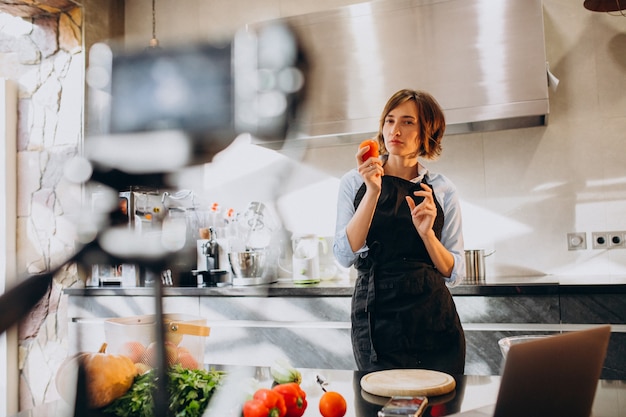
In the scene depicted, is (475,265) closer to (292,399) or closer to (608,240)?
(608,240)

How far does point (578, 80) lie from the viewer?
111 inches

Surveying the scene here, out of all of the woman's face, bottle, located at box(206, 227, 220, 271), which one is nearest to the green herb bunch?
the woman's face

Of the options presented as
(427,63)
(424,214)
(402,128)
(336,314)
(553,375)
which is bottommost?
(336,314)

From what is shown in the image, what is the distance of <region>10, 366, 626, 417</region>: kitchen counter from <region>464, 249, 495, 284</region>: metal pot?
1.58 m

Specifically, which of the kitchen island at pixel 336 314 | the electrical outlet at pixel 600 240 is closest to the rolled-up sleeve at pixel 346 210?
the kitchen island at pixel 336 314

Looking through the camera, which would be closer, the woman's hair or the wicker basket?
the wicker basket

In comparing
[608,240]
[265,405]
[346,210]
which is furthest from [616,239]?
[265,405]

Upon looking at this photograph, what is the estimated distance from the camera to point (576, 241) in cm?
278

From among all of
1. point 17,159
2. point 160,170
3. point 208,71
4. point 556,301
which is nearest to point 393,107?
point 556,301

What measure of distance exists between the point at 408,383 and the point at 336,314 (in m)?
1.46

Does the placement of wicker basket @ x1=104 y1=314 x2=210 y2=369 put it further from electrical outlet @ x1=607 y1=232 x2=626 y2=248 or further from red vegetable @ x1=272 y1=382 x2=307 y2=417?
electrical outlet @ x1=607 y1=232 x2=626 y2=248

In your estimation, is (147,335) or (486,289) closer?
(147,335)

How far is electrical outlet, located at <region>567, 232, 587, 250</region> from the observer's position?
277 centimetres

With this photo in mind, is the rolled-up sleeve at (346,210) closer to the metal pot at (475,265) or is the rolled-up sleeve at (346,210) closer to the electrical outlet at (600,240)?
the metal pot at (475,265)
